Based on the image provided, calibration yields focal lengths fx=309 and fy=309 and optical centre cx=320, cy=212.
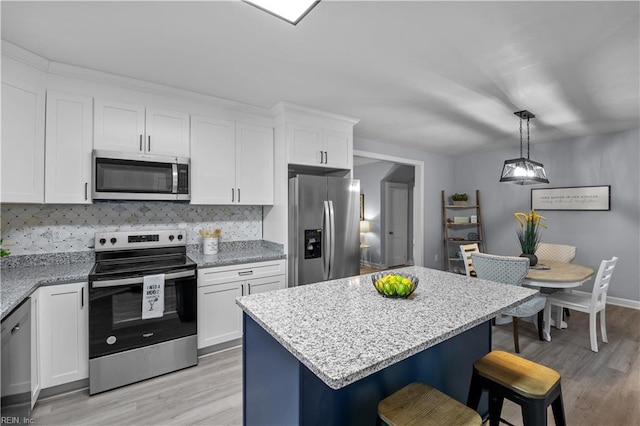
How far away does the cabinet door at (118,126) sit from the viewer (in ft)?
8.18

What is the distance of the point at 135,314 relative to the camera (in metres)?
2.37

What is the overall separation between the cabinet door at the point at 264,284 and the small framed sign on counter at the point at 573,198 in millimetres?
4379

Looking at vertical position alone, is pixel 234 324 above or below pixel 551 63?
below

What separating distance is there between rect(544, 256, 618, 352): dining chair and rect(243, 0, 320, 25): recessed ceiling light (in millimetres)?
3327

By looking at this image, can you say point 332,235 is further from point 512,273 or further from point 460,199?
point 460,199

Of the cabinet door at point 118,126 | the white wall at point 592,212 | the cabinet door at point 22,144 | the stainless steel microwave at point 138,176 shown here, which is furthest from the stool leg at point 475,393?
the white wall at point 592,212

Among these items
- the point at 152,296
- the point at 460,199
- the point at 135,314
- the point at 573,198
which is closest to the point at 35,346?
the point at 135,314

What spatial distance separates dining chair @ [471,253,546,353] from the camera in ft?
9.12

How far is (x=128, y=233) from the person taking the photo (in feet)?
9.08

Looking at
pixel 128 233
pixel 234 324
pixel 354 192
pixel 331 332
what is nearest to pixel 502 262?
pixel 354 192

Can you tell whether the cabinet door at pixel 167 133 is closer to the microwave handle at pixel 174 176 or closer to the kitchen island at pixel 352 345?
the microwave handle at pixel 174 176

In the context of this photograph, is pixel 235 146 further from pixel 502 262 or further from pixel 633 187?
pixel 633 187

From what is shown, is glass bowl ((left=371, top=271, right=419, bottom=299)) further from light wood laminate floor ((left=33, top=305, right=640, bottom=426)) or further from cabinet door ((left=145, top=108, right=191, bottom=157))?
cabinet door ((left=145, top=108, right=191, bottom=157))

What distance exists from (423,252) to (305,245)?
305 centimetres
